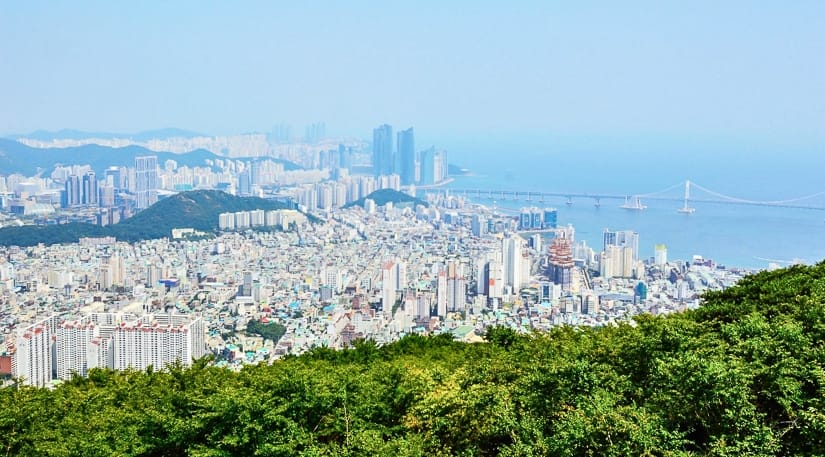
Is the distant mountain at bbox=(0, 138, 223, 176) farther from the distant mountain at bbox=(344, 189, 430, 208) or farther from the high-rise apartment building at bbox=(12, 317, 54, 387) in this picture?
the high-rise apartment building at bbox=(12, 317, 54, 387)

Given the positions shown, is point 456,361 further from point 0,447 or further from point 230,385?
point 0,447

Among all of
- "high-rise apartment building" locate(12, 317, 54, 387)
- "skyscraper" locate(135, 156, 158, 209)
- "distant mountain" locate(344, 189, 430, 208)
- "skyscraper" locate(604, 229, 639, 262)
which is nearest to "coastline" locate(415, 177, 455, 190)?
"distant mountain" locate(344, 189, 430, 208)

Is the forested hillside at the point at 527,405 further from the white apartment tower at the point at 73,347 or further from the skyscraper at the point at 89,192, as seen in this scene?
the skyscraper at the point at 89,192

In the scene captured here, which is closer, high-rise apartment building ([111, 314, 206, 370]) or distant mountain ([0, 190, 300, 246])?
high-rise apartment building ([111, 314, 206, 370])

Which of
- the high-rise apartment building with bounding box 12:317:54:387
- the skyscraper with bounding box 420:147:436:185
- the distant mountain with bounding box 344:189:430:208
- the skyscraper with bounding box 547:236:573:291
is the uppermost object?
the skyscraper with bounding box 420:147:436:185

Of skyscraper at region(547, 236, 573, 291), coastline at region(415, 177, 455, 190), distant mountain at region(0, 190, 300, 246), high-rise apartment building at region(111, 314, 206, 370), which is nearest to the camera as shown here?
high-rise apartment building at region(111, 314, 206, 370)

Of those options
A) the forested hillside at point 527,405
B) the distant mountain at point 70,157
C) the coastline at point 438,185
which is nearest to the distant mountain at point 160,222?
the coastline at point 438,185

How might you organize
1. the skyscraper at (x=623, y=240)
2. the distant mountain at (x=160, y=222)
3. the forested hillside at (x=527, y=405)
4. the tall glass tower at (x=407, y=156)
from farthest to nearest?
the tall glass tower at (x=407, y=156), the distant mountain at (x=160, y=222), the skyscraper at (x=623, y=240), the forested hillside at (x=527, y=405)
